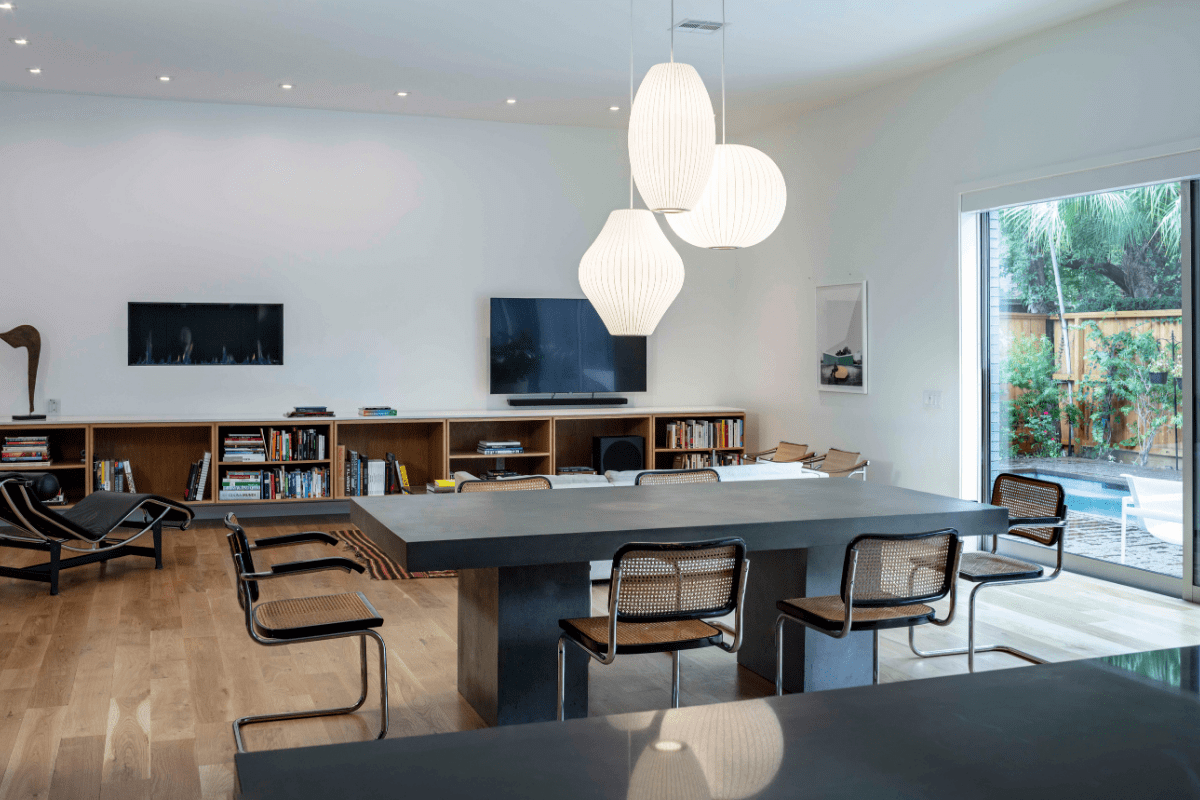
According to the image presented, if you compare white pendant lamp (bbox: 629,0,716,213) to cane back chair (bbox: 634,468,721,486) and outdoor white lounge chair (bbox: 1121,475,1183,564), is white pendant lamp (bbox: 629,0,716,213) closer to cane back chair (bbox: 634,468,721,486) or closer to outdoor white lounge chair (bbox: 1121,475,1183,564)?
cane back chair (bbox: 634,468,721,486)

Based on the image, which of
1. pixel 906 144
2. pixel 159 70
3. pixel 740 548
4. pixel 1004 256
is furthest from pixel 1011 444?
pixel 159 70

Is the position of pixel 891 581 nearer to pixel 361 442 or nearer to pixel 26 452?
pixel 361 442

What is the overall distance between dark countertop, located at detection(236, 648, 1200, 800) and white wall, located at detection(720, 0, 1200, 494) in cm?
494

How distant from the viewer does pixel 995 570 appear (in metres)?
3.70

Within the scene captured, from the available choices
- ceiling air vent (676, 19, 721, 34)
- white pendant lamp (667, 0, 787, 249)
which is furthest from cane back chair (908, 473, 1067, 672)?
ceiling air vent (676, 19, 721, 34)

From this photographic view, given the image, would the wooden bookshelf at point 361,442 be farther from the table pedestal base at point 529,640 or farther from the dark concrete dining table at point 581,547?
the table pedestal base at point 529,640

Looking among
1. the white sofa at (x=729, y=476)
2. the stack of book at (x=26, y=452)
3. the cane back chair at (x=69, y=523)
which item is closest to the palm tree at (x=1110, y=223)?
the white sofa at (x=729, y=476)

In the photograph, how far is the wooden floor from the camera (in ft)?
9.91

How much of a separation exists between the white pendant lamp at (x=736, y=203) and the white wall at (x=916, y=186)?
2.62m

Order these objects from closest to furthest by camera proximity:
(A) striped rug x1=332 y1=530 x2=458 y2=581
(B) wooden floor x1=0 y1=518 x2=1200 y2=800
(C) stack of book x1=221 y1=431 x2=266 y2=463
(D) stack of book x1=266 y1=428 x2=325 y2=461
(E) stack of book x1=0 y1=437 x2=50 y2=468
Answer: (B) wooden floor x1=0 y1=518 x2=1200 y2=800 < (A) striped rug x1=332 y1=530 x2=458 y2=581 < (E) stack of book x1=0 y1=437 x2=50 y2=468 < (C) stack of book x1=221 y1=431 x2=266 y2=463 < (D) stack of book x1=266 y1=428 x2=325 y2=461

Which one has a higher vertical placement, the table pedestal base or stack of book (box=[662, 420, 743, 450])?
stack of book (box=[662, 420, 743, 450])

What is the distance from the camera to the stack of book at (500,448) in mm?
7988

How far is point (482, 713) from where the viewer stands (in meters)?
3.36

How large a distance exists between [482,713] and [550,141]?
6164mm
